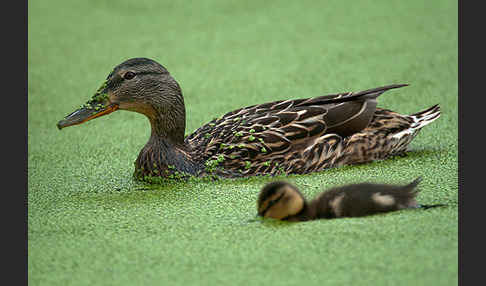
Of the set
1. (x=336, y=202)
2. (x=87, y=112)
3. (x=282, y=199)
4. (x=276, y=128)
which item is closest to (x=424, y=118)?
(x=276, y=128)

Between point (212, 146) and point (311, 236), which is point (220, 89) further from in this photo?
point (311, 236)

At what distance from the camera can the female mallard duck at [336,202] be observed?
3.54 meters

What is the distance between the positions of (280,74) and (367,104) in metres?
1.96

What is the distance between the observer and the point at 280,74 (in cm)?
652

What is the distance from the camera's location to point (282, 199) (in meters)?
3.53

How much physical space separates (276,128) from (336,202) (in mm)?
1006

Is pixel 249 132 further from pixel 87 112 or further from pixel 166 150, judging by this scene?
pixel 87 112

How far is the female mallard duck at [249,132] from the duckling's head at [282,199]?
Answer: 823 millimetres

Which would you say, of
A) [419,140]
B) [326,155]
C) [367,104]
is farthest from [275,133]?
[419,140]

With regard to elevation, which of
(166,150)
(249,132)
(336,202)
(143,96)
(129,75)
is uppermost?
(129,75)

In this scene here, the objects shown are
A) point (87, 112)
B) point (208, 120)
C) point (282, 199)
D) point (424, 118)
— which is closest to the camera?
point (282, 199)

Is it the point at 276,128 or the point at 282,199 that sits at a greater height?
the point at 276,128

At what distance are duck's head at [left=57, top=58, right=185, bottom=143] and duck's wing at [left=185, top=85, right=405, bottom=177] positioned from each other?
9.1 inches

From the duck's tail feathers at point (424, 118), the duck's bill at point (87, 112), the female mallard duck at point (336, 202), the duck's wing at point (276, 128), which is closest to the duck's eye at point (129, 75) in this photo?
the duck's bill at point (87, 112)
